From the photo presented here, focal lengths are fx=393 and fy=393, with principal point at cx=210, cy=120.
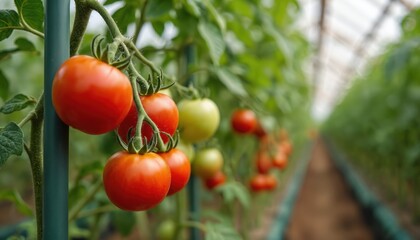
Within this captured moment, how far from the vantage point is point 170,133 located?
1.75ft

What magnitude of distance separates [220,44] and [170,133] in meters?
0.37

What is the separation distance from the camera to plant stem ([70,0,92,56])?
1.61ft

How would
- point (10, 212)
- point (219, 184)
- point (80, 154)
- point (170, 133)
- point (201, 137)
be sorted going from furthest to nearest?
point (10, 212), point (80, 154), point (219, 184), point (201, 137), point (170, 133)

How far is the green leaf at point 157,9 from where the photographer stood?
0.80m

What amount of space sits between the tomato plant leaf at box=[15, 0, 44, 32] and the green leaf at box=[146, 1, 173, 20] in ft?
0.85

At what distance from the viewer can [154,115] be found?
0.50m

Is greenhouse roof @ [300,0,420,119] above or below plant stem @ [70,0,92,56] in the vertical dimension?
above

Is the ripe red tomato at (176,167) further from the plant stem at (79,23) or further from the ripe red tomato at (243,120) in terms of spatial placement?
the ripe red tomato at (243,120)

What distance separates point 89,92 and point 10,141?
16cm

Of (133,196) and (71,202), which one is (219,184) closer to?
(71,202)

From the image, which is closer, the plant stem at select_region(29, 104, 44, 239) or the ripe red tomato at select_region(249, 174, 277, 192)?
the plant stem at select_region(29, 104, 44, 239)

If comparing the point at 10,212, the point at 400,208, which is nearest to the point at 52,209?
the point at 10,212

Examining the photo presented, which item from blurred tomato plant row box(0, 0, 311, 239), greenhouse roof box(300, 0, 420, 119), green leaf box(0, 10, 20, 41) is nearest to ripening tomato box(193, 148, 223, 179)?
blurred tomato plant row box(0, 0, 311, 239)

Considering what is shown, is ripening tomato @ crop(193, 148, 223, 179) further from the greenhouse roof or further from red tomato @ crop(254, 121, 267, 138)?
the greenhouse roof
